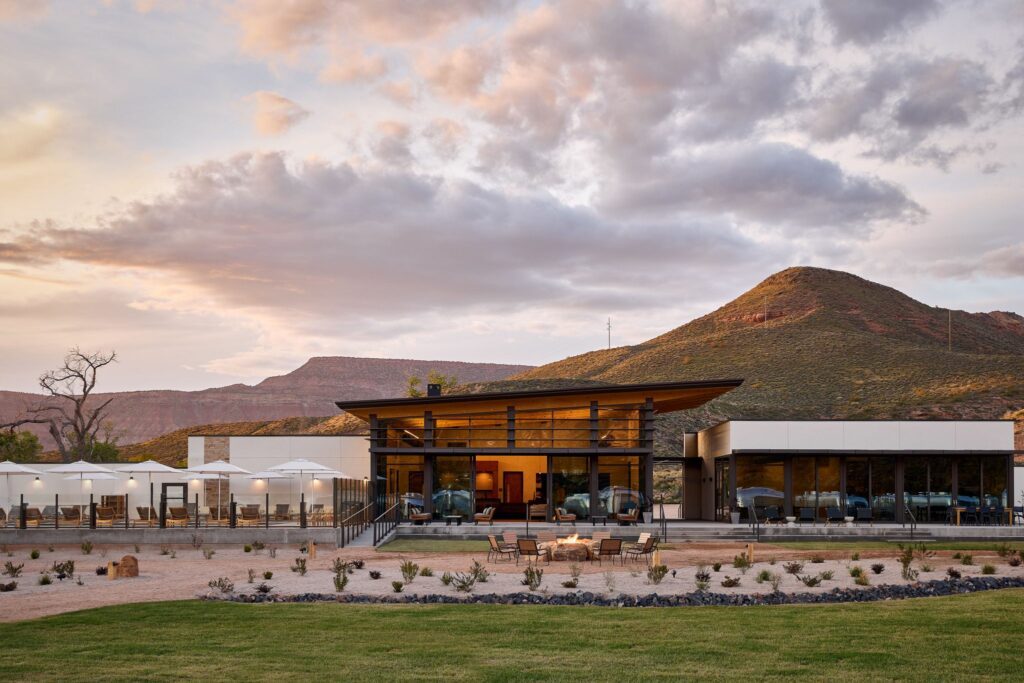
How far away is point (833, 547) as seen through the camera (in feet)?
90.9

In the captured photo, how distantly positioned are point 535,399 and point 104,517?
564 inches

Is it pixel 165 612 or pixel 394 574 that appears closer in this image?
pixel 165 612

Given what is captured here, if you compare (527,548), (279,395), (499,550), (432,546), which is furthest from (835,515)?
(279,395)

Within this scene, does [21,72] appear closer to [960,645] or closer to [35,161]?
[35,161]

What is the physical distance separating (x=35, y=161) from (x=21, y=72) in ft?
14.2

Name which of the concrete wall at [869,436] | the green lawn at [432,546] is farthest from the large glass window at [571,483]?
the green lawn at [432,546]

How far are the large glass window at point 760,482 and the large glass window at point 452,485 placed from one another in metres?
9.30

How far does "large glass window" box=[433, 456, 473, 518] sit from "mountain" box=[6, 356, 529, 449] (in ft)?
363

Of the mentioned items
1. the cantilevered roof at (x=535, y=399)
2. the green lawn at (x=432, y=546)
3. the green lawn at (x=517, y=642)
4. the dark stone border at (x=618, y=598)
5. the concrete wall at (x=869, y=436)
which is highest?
the cantilevered roof at (x=535, y=399)

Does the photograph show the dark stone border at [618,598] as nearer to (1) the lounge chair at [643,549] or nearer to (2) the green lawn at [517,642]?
(2) the green lawn at [517,642]

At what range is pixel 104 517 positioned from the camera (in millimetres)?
30250

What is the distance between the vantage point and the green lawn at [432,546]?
2683 cm

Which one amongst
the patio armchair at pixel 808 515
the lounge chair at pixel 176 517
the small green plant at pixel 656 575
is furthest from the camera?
the patio armchair at pixel 808 515

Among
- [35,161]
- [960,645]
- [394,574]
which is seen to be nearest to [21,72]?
[35,161]
